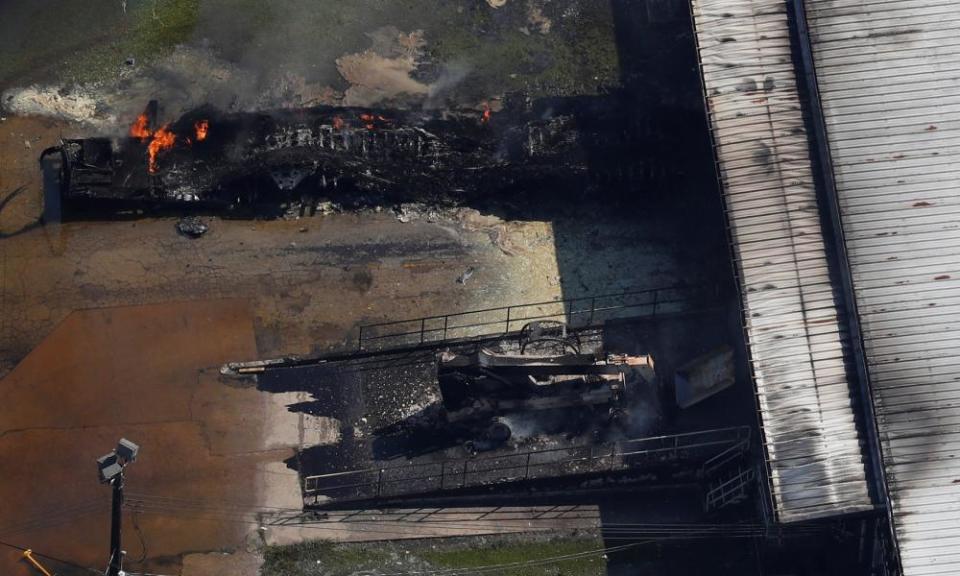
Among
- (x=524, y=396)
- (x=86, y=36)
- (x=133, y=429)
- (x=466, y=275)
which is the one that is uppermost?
(x=86, y=36)

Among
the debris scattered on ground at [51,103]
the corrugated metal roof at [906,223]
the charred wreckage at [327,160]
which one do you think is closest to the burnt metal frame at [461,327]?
the charred wreckage at [327,160]

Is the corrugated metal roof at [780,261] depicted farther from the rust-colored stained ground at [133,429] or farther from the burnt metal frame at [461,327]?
the rust-colored stained ground at [133,429]

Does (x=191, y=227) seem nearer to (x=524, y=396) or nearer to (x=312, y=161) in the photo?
(x=312, y=161)

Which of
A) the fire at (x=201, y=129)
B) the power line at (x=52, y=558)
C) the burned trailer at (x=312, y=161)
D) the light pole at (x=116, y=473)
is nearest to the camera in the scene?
the light pole at (x=116, y=473)

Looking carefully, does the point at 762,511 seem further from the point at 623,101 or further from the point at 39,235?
the point at 39,235

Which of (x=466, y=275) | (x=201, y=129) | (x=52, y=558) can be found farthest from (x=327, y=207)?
(x=52, y=558)

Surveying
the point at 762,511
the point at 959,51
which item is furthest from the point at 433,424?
the point at 959,51

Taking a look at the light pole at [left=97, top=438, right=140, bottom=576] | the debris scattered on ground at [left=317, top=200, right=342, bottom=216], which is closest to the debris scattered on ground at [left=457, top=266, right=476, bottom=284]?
the debris scattered on ground at [left=317, top=200, right=342, bottom=216]
